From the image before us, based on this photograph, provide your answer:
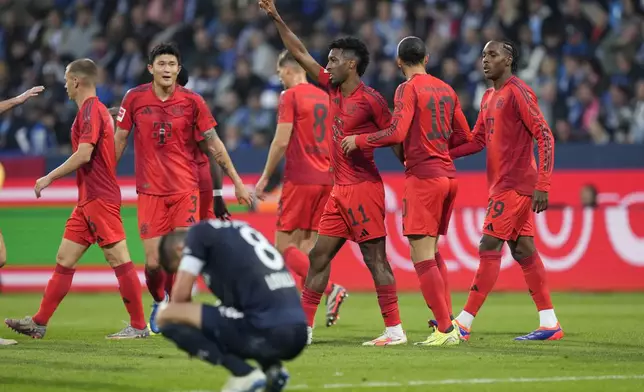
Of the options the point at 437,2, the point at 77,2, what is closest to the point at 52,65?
the point at 77,2

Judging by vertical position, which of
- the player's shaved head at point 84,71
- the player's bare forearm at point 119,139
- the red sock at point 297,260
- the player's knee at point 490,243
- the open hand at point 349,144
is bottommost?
the red sock at point 297,260

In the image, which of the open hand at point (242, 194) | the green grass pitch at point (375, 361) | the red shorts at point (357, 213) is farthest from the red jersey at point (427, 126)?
the green grass pitch at point (375, 361)

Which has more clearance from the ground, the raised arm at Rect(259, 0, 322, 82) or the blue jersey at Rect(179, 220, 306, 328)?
the raised arm at Rect(259, 0, 322, 82)

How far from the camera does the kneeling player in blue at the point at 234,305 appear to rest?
642cm

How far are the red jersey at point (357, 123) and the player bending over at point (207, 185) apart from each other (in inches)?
76.4

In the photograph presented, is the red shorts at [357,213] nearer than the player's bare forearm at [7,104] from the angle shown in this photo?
Yes

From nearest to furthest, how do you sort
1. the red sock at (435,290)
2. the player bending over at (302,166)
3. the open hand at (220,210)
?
the red sock at (435,290)
the player bending over at (302,166)
the open hand at (220,210)

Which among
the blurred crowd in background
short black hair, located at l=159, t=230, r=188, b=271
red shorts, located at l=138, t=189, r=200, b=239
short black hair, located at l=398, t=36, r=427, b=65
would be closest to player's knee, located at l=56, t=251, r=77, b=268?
red shorts, located at l=138, t=189, r=200, b=239

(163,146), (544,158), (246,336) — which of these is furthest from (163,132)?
(246,336)

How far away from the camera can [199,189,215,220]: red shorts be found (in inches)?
457

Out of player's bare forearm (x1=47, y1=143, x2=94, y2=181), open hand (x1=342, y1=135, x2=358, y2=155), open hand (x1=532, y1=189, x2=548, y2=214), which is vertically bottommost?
open hand (x1=532, y1=189, x2=548, y2=214)

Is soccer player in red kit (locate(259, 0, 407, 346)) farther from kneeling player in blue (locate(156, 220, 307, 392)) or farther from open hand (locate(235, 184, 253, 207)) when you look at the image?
kneeling player in blue (locate(156, 220, 307, 392))

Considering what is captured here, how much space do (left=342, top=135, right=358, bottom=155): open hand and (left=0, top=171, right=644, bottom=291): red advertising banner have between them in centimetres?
714

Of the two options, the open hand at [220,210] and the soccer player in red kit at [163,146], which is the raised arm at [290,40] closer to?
the soccer player in red kit at [163,146]
